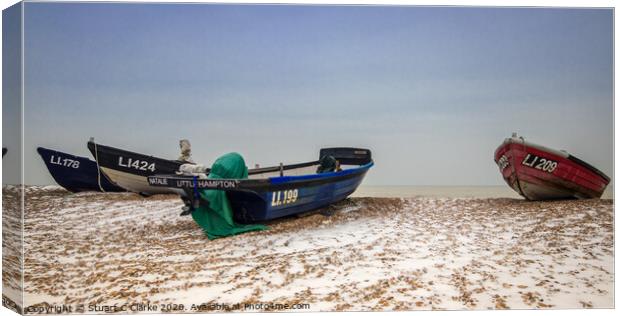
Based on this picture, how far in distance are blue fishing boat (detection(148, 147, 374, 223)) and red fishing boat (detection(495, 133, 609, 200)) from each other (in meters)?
1.70

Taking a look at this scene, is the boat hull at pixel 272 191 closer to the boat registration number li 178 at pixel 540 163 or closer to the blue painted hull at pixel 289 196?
the blue painted hull at pixel 289 196

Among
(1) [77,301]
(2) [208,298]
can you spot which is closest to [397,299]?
(2) [208,298]

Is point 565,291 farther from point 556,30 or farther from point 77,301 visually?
point 77,301

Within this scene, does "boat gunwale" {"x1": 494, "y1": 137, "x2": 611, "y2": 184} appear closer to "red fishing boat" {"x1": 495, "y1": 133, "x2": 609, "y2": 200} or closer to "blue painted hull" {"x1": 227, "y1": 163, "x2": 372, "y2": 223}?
"red fishing boat" {"x1": 495, "y1": 133, "x2": 609, "y2": 200}

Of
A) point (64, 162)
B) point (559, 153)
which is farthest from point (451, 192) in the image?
point (64, 162)

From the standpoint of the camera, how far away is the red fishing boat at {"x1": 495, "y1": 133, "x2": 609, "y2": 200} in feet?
18.1

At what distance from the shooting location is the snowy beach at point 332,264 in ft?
14.3

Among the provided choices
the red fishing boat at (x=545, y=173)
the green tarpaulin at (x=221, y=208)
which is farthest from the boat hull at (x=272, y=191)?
the red fishing boat at (x=545, y=173)

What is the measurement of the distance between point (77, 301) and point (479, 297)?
3596 mm

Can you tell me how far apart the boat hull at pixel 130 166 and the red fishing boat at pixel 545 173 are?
394 centimetres

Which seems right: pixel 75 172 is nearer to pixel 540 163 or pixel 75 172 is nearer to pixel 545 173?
pixel 540 163

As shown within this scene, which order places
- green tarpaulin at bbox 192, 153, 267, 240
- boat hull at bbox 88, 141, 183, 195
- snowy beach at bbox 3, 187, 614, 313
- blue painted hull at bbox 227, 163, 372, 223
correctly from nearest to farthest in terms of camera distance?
1. snowy beach at bbox 3, 187, 614, 313
2. green tarpaulin at bbox 192, 153, 267, 240
3. boat hull at bbox 88, 141, 183, 195
4. blue painted hull at bbox 227, 163, 372, 223

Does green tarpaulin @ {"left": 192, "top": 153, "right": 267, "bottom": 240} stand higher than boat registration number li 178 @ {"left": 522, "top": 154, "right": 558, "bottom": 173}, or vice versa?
boat registration number li 178 @ {"left": 522, "top": 154, "right": 558, "bottom": 173}

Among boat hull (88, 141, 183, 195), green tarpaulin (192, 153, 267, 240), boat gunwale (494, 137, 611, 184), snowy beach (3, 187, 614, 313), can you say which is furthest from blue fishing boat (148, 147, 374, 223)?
boat gunwale (494, 137, 611, 184)
